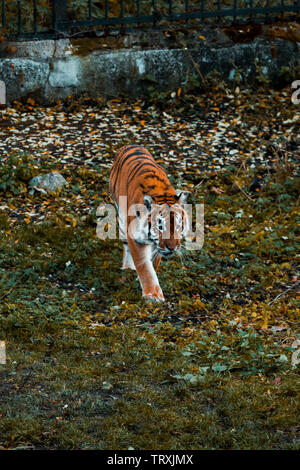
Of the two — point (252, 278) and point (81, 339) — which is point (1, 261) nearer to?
point (81, 339)

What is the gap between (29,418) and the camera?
3.98m

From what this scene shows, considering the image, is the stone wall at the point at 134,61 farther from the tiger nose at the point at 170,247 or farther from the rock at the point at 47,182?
the tiger nose at the point at 170,247

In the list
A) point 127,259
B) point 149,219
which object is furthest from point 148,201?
point 127,259

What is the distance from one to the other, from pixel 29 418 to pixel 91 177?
4.83 meters

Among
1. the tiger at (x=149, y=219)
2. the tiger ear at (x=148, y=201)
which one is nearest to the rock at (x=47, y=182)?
the tiger at (x=149, y=219)

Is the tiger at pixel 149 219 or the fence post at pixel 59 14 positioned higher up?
the fence post at pixel 59 14

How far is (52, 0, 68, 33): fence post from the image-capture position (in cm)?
1012

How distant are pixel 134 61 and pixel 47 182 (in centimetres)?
301

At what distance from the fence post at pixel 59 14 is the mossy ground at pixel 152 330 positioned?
115 inches

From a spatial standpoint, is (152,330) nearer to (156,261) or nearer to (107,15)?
(156,261)

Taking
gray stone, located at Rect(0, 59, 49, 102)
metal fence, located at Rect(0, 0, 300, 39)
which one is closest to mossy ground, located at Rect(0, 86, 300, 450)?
gray stone, located at Rect(0, 59, 49, 102)

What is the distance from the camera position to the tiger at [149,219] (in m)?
5.71

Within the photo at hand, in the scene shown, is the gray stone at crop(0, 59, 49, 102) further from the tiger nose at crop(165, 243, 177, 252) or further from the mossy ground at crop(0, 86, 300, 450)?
the tiger nose at crop(165, 243, 177, 252)

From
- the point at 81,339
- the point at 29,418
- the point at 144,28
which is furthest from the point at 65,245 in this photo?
the point at 144,28
